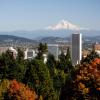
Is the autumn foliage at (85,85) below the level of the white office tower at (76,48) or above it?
above

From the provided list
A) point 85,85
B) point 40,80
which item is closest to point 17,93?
point 40,80

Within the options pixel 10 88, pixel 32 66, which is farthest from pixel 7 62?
pixel 10 88

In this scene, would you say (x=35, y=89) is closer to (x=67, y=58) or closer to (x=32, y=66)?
(x=32, y=66)

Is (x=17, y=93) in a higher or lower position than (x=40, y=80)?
lower

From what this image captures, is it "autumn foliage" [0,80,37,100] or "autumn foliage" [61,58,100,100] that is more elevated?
"autumn foliage" [61,58,100,100]

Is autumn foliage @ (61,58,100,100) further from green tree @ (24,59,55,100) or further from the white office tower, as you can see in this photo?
the white office tower

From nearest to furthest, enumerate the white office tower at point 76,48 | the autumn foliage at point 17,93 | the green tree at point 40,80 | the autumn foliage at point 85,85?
the autumn foliage at point 85,85
the autumn foliage at point 17,93
the green tree at point 40,80
the white office tower at point 76,48

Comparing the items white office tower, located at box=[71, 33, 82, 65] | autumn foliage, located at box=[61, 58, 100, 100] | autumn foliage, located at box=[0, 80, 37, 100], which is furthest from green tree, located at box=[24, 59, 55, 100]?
white office tower, located at box=[71, 33, 82, 65]

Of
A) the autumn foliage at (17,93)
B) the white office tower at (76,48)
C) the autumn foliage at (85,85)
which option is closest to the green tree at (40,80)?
the autumn foliage at (17,93)

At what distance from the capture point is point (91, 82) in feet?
106

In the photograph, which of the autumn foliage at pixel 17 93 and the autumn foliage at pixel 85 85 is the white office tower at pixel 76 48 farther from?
the autumn foliage at pixel 85 85

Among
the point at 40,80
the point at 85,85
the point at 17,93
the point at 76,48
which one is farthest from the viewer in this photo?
the point at 76,48

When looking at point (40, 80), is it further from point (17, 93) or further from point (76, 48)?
point (76, 48)

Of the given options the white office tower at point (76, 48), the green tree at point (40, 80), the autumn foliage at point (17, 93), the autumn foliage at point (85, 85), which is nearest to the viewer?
the autumn foliage at point (85, 85)
